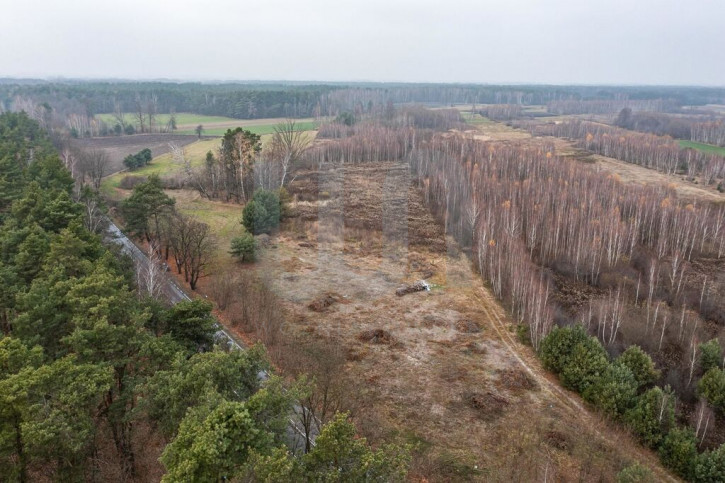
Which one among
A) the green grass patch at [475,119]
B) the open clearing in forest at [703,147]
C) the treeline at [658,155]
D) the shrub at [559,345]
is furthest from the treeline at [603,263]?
the green grass patch at [475,119]

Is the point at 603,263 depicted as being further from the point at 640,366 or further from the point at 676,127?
the point at 676,127

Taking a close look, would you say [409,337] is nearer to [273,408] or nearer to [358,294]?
[358,294]

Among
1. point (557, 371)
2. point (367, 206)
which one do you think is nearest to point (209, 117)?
point (367, 206)

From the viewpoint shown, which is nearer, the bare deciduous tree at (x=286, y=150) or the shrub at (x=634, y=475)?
the shrub at (x=634, y=475)

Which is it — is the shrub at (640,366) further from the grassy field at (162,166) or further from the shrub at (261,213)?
the grassy field at (162,166)

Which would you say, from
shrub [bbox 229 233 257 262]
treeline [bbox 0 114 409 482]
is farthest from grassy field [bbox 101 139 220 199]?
treeline [bbox 0 114 409 482]

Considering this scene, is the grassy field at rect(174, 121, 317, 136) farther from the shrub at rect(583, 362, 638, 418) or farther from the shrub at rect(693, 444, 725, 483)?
the shrub at rect(693, 444, 725, 483)

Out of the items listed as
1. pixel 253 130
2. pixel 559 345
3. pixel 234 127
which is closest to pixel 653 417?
pixel 559 345

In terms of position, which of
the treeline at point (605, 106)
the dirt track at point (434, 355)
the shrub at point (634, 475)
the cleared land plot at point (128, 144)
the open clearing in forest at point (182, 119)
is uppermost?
the treeline at point (605, 106)
